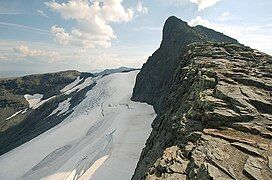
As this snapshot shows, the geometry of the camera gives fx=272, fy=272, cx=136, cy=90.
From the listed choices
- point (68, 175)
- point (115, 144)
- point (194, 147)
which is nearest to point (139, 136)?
point (115, 144)

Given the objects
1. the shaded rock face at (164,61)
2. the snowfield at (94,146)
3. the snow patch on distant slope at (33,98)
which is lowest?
the snow patch on distant slope at (33,98)

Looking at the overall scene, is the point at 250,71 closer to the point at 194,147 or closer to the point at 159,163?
the point at 194,147

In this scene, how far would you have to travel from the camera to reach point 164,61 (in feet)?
204

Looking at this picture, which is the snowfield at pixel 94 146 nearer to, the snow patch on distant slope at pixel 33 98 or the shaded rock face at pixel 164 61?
the shaded rock face at pixel 164 61

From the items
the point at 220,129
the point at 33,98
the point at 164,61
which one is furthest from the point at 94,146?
the point at 33,98

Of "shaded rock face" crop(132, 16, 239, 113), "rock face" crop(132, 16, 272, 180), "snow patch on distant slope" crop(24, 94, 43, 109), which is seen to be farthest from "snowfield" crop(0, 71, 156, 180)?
"snow patch on distant slope" crop(24, 94, 43, 109)

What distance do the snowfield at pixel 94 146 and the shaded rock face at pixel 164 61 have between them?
3.85 metres

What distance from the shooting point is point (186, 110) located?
18.5 metres

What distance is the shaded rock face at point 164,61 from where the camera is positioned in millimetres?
56875

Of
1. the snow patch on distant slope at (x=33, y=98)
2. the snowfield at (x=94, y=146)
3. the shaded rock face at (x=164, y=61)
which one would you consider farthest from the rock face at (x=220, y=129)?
the snow patch on distant slope at (x=33, y=98)

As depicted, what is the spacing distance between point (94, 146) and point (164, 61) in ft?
91.4

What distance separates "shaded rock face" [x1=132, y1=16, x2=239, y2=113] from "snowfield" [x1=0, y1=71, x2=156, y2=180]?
12.6 feet

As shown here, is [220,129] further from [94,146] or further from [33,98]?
[33,98]

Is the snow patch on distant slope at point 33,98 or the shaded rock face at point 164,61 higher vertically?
the shaded rock face at point 164,61
